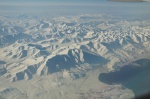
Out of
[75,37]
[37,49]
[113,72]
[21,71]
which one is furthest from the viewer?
[75,37]

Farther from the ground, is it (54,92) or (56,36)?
(54,92)

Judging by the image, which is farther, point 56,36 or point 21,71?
point 56,36

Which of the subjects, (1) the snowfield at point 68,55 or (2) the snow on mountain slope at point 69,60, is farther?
(2) the snow on mountain slope at point 69,60

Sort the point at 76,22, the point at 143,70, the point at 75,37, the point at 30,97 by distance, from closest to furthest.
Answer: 1. the point at 30,97
2. the point at 143,70
3. the point at 75,37
4. the point at 76,22

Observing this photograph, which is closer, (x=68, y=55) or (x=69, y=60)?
(x=69, y=60)

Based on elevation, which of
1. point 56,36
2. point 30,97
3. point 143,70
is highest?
point 143,70

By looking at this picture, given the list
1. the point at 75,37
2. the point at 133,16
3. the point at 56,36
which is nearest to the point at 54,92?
the point at 75,37

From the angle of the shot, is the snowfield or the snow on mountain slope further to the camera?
the snow on mountain slope

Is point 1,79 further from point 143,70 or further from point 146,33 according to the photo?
point 146,33
